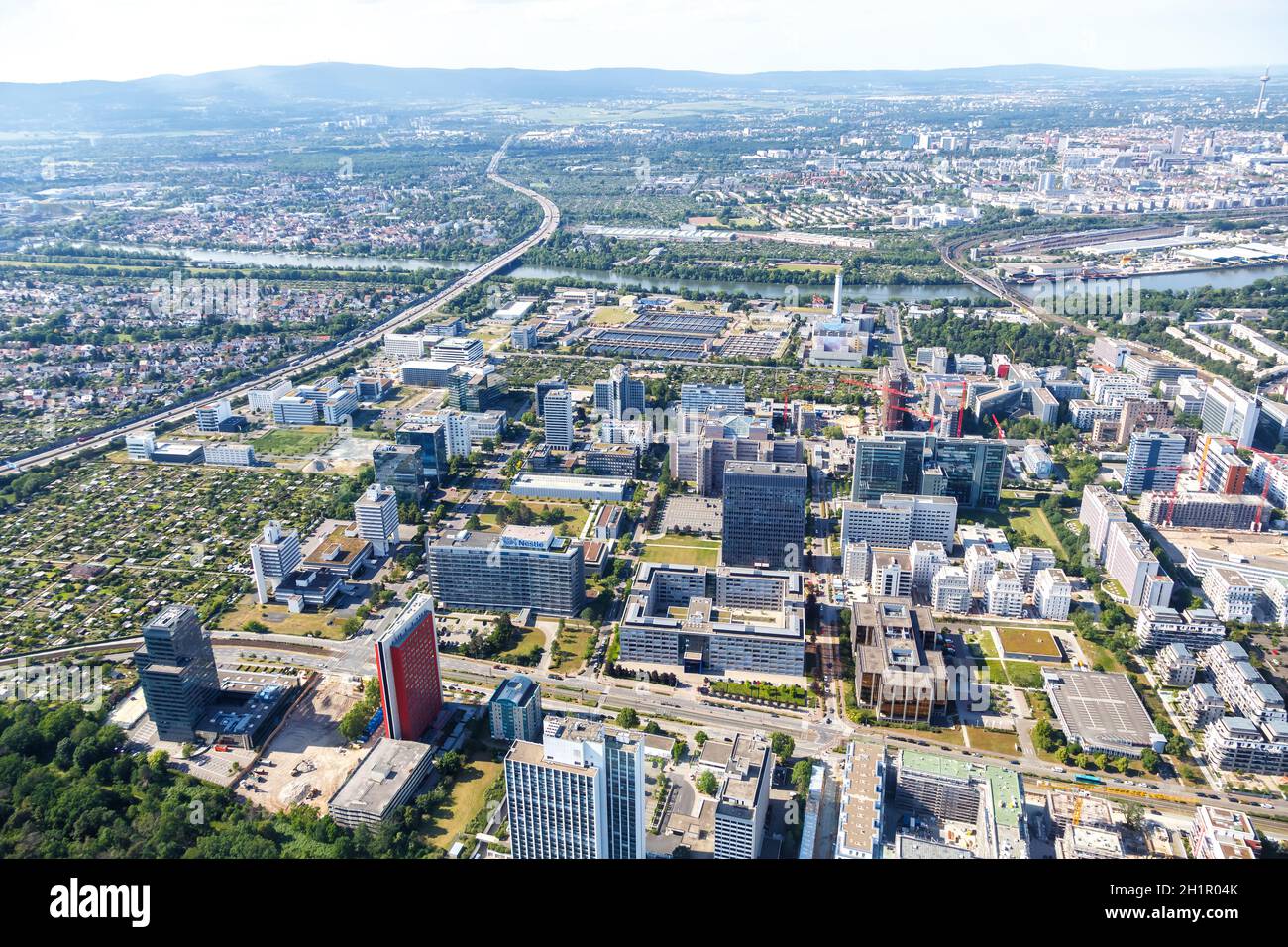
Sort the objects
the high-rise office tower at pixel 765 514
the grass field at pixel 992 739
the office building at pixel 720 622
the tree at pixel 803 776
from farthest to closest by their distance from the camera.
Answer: the high-rise office tower at pixel 765 514 < the office building at pixel 720 622 < the grass field at pixel 992 739 < the tree at pixel 803 776

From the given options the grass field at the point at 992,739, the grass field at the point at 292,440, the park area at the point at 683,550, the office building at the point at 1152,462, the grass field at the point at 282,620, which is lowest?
the grass field at the point at 992,739

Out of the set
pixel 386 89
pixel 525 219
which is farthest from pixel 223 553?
pixel 386 89

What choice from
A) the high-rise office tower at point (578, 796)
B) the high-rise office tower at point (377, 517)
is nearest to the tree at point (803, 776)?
the high-rise office tower at point (578, 796)

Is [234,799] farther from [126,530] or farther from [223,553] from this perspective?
[126,530]

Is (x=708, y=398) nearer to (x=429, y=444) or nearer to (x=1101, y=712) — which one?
(x=429, y=444)

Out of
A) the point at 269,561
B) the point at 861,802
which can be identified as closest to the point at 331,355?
the point at 269,561

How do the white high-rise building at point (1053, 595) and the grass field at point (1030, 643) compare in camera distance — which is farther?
the white high-rise building at point (1053, 595)

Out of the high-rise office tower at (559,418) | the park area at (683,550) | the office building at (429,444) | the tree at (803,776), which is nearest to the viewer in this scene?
the tree at (803,776)

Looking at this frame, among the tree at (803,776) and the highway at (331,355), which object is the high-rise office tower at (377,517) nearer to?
the tree at (803,776)
